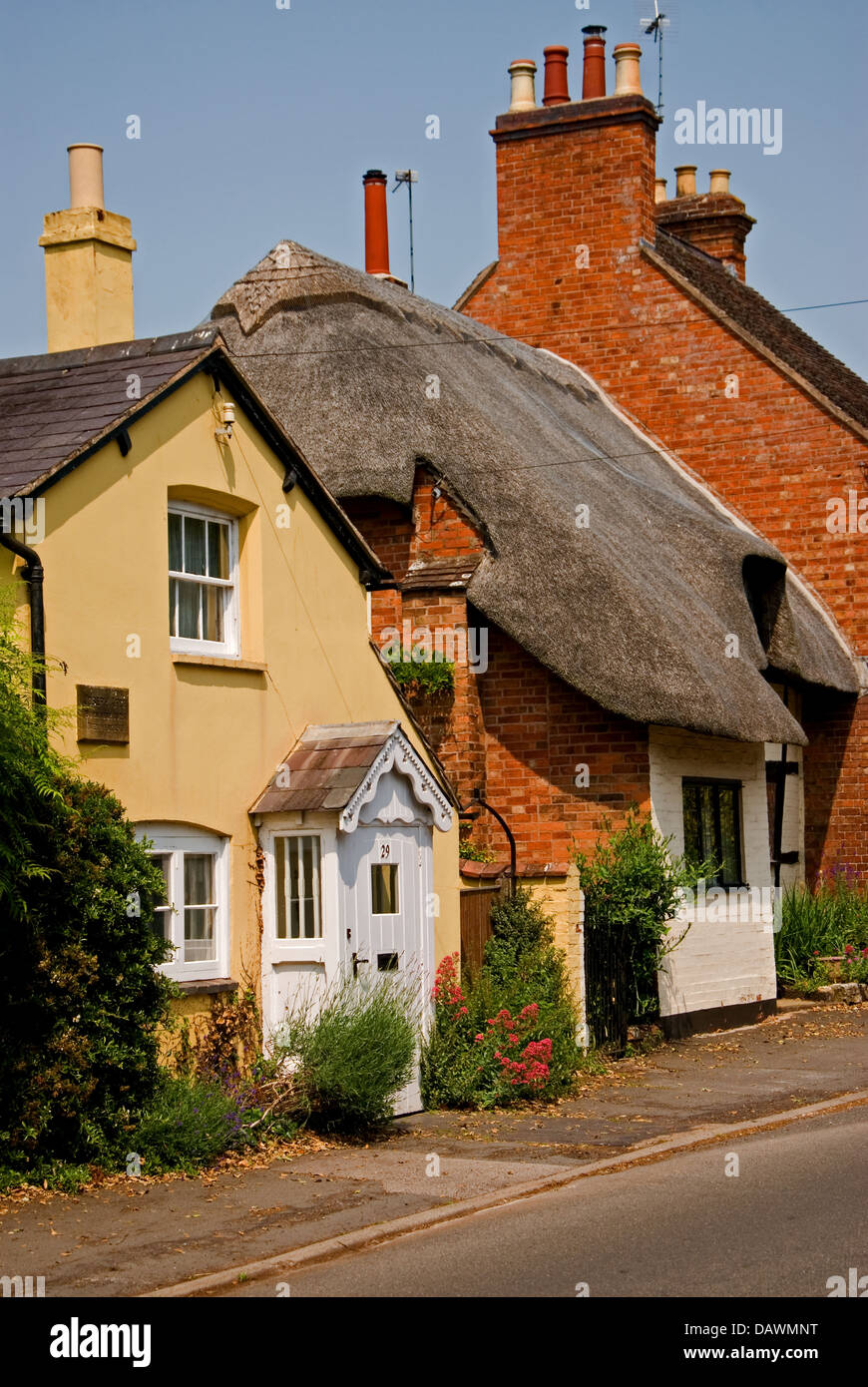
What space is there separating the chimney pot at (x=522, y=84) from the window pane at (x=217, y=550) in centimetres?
1411

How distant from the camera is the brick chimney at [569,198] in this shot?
23469 millimetres

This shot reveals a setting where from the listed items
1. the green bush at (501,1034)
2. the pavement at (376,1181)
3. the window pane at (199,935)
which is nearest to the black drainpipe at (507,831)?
the green bush at (501,1034)

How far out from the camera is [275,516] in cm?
1248

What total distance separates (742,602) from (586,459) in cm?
242

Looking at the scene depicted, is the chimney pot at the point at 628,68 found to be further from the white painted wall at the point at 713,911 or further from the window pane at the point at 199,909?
the window pane at the point at 199,909

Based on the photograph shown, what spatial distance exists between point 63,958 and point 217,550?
3.65 metres

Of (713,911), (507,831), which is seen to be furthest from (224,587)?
(713,911)

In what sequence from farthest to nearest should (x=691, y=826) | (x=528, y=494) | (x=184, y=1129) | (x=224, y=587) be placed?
(x=691, y=826) → (x=528, y=494) → (x=224, y=587) → (x=184, y=1129)

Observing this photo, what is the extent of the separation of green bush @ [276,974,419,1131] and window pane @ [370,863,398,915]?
0.65m

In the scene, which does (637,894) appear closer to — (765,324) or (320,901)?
(320,901)

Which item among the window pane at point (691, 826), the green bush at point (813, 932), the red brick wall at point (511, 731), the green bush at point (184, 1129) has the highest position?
the red brick wall at point (511, 731)

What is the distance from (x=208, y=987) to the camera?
11.3 metres

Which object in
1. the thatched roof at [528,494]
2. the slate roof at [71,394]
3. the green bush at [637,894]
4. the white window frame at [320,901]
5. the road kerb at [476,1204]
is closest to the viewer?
the road kerb at [476,1204]
